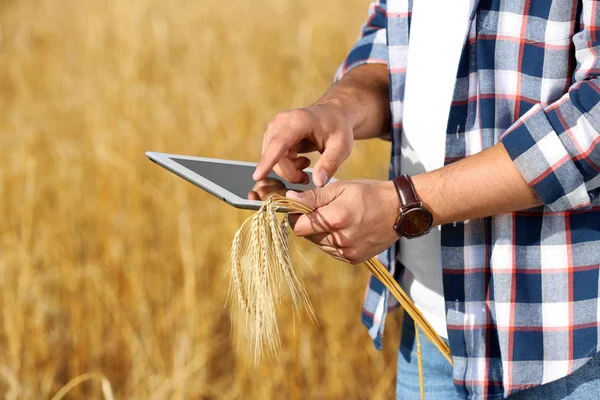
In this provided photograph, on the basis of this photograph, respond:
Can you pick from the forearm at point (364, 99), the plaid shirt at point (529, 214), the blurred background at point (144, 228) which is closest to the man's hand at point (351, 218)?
the plaid shirt at point (529, 214)

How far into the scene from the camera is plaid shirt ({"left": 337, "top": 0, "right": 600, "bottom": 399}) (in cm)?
91

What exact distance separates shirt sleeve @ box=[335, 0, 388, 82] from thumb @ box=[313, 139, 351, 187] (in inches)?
10.2

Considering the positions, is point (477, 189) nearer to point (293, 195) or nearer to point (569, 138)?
point (569, 138)

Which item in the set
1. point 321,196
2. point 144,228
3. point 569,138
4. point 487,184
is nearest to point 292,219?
point 321,196

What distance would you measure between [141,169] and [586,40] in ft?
5.84

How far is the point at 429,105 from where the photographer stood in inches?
43.2

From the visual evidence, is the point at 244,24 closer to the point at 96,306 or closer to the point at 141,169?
the point at 141,169

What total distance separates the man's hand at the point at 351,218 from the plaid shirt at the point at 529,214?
15 centimetres

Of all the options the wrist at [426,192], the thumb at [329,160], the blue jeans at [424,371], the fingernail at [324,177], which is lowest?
the blue jeans at [424,371]

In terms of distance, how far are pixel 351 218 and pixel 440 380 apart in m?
0.44

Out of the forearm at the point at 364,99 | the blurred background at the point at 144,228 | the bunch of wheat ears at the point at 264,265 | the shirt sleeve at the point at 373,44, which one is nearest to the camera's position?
the bunch of wheat ears at the point at 264,265

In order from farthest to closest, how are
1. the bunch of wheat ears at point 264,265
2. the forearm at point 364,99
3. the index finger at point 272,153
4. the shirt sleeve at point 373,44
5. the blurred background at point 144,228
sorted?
the blurred background at point 144,228 < the shirt sleeve at point 373,44 < the forearm at point 364,99 < the index finger at point 272,153 < the bunch of wheat ears at point 264,265

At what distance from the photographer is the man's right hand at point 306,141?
1016mm

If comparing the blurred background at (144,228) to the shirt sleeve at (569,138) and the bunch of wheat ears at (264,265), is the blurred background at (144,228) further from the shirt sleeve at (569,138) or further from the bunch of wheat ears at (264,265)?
the shirt sleeve at (569,138)
